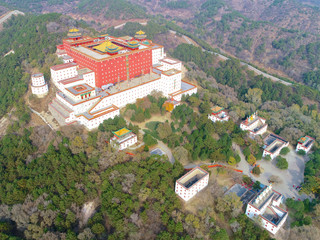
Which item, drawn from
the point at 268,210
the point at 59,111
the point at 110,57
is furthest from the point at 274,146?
the point at 59,111

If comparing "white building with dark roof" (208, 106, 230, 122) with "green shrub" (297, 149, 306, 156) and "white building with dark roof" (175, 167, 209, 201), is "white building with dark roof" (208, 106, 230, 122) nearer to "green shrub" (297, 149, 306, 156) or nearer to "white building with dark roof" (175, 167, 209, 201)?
"green shrub" (297, 149, 306, 156)

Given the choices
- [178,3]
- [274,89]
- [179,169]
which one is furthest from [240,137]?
[178,3]

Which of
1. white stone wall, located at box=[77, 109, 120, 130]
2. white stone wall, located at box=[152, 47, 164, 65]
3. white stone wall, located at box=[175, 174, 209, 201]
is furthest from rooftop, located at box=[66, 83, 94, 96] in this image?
white stone wall, located at box=[175, 174, 209, 201]

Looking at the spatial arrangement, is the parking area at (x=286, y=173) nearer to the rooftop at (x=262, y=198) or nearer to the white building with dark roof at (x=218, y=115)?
the rooftop at (x=262, y=198)

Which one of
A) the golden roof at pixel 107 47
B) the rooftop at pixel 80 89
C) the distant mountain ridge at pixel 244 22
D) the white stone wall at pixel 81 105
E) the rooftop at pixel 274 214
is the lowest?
the distant mountain ridge at pixel 244 22

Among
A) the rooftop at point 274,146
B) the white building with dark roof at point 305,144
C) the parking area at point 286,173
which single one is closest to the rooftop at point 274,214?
the parking area at point 286,173

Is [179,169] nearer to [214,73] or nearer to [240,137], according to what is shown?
[240,137]

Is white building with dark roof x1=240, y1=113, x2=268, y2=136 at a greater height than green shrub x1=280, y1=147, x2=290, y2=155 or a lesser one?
greater
